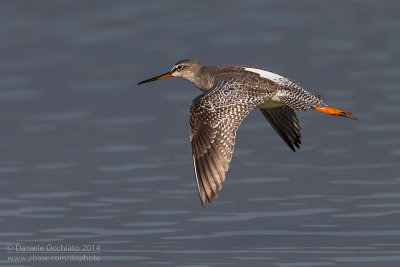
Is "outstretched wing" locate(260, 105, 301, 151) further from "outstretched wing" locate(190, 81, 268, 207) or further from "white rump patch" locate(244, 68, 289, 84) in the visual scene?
"outstretched wing" locate(190, 81, 268, 207)

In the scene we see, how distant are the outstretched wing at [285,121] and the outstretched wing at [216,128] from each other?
57.6 inches

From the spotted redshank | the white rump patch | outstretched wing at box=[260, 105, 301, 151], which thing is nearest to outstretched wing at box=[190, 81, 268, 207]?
the spotted redshank

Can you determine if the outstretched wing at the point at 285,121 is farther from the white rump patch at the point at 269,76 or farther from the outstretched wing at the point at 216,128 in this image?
the outstretched wing at the point at 216,128

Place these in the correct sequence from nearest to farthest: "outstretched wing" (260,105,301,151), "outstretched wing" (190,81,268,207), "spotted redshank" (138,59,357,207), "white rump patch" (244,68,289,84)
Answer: "outstretched wing" (190,81,268,207) → "spotted redshank" (138,59,357,207) → "white rump patch" (244,68,289,84) → "outstretched wing" (260,105,301,151)

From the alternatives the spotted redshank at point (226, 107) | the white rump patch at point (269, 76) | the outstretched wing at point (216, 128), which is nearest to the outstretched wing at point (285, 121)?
the spotted redshank at point (226, 107)

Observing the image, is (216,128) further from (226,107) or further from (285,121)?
(285,121)

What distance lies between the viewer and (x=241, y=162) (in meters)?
16.8

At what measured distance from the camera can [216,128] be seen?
13.1m

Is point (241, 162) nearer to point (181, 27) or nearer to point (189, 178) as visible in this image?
point (189, 178)

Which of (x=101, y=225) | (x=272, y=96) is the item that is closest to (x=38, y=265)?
(x=101, y=225)

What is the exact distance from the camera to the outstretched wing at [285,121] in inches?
608

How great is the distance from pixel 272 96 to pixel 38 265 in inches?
154

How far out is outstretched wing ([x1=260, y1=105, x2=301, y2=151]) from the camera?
50.6ft

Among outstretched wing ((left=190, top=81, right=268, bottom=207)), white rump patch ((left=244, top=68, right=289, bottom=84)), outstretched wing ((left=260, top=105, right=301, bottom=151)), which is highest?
white rump patch ((left=244, top=68, right=289, bottom=84))
